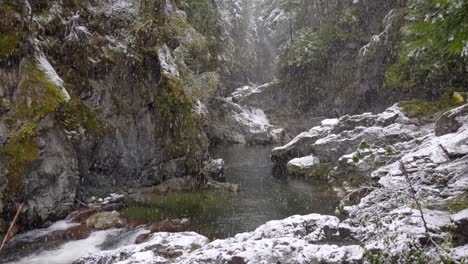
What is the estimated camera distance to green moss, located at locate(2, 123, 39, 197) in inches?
504

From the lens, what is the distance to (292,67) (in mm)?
41500

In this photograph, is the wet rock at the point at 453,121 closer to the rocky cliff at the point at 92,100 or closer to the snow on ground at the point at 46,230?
the rocky cliff at the point at 92,100

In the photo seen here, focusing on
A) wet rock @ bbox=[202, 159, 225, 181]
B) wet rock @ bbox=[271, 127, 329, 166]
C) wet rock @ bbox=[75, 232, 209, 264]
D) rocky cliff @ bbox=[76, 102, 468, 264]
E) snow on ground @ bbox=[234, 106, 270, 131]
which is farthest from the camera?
snow on ground @ bbox=[234, 106, 270, 131]

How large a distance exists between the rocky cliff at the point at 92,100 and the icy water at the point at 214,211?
1.76 meters

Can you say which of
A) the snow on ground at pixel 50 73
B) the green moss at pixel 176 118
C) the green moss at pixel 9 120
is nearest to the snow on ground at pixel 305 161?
the green moss at pixel 176 118

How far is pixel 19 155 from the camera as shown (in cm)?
1307

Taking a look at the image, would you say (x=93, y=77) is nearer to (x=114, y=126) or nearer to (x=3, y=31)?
(x=114, y=126)

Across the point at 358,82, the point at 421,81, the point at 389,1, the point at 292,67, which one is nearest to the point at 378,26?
the point at 389,1

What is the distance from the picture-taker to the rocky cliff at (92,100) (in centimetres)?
1352

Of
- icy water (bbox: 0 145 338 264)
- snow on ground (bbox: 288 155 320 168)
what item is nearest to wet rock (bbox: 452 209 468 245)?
icy water (bbox: 0 145 338 264)

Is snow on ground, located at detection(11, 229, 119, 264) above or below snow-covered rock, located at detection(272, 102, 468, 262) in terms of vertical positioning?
below

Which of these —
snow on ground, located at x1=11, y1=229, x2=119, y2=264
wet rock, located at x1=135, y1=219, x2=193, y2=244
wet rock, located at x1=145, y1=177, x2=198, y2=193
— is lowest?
snow on ground, located at x1=11, y1=229, x2=119, y2=264

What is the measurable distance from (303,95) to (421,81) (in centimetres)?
1728

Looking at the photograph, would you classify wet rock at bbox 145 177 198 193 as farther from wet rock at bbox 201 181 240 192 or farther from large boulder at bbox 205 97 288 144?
large boulder at bbox 205 97 288 144
